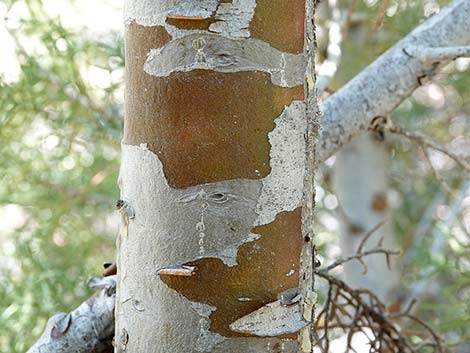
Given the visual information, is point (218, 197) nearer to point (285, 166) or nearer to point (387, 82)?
point (285, 166)

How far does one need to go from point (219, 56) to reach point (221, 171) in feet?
0.17

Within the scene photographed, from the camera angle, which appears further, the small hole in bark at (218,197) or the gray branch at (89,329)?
the gray branch at (89,329)

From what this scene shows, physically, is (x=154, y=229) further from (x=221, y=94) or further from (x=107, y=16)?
(x=107, y=16)

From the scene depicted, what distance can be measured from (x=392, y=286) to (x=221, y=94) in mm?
1070

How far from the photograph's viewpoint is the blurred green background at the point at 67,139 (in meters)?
0.85

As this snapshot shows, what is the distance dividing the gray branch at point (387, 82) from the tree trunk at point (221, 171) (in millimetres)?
214

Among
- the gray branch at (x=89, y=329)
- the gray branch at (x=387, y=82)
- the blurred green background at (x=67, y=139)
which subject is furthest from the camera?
the blurred green background at (x=67, y=139)

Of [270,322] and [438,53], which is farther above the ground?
[438,53]

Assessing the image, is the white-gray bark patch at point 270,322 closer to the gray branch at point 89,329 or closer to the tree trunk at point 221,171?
the tree trunk at point 221,171

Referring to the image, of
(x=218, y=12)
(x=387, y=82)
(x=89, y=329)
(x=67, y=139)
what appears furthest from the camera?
(x=67, y=139)

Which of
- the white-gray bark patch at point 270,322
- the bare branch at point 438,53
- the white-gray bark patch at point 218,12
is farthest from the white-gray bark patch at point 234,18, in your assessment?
the bare branch at point 438,53

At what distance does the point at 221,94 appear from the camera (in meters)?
0.35

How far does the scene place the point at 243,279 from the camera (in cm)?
35

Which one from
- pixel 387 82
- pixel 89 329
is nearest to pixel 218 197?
pixel 89 329
